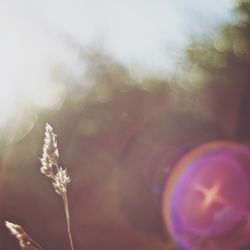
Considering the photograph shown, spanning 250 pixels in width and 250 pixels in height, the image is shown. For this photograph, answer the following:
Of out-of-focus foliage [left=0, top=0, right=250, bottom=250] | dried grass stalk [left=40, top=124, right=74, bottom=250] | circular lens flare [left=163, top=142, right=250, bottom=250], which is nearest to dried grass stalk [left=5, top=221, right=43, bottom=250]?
dried grass stalk [left=40, top=124, right=74, bottom=250]

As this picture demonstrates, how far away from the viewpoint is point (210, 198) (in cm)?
506

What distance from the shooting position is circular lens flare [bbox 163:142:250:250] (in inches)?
170

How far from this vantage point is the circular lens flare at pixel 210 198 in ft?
14.2

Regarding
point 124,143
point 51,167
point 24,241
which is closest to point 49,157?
point 51,167

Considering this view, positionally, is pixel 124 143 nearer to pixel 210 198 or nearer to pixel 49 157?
pixel 210 198

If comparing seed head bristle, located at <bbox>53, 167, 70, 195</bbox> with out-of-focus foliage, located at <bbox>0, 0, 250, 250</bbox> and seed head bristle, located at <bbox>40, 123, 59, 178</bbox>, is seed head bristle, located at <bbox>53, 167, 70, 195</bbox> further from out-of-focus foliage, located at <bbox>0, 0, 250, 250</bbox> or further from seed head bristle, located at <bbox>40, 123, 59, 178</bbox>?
out-of-focus foliage, located at <bbox>0, 0, 250, 250</bbox>

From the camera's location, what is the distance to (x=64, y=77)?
1046 cm

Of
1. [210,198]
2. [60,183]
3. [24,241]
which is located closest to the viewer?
[24,241]

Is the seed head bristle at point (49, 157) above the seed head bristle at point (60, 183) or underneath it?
above

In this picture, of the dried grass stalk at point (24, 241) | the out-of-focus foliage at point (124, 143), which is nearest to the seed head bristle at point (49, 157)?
the dried grass stalk at point (24, 241)

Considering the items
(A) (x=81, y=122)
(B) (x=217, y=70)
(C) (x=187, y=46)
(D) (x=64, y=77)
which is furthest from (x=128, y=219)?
(D) (x=64, y=77)

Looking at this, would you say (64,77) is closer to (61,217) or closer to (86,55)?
(86,55)

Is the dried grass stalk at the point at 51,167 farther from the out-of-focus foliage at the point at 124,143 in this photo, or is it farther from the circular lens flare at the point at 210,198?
the out-of-focus foliage at the point at 124,143

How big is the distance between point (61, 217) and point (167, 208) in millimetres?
1623
